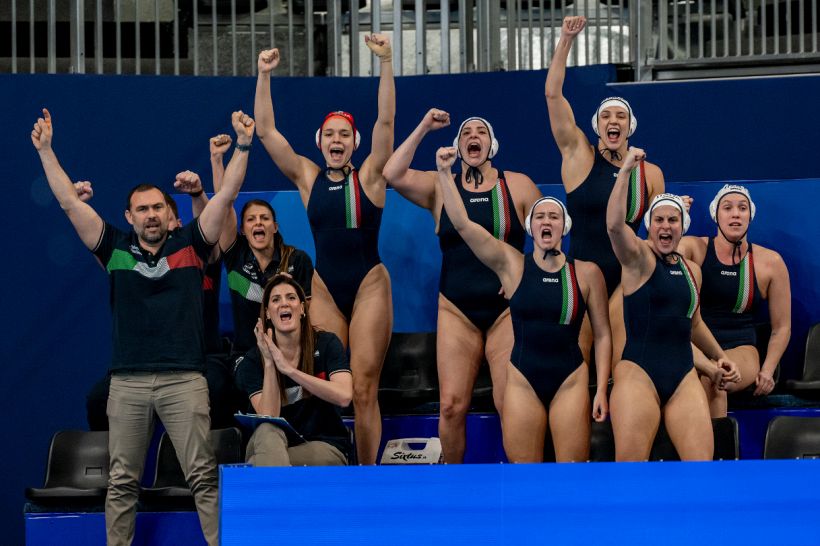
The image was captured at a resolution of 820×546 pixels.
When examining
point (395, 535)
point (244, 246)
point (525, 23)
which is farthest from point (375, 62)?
point (395, 535)

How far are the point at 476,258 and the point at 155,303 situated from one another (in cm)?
126

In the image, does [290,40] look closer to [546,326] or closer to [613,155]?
[613,155]

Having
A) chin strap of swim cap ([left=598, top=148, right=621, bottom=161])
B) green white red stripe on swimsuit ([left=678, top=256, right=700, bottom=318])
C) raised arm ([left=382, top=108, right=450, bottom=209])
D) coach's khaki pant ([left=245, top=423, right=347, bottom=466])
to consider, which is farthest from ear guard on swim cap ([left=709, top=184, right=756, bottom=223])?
coach's khaki pant ([left=245, top=423, right=347, bottom=466])

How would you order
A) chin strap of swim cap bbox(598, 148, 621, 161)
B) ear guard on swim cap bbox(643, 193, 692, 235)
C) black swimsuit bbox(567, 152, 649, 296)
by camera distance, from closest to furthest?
ear guard on swim cap bbox(643, 193, 692, 235), black swimsuit bbox(567, 152, 649, 296), chin strap of swim cap bbox(598, 148, 621, 161)

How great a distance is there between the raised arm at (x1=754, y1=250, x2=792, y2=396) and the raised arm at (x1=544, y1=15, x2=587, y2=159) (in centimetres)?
97

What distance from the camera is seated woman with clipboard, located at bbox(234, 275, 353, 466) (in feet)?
15.2

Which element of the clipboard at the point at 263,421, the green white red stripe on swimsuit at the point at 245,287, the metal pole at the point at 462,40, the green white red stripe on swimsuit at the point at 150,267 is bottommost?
the clipboard at the point at 263,421

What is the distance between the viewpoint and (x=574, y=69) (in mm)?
6914

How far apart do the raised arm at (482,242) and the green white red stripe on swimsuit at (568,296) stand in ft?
0.55

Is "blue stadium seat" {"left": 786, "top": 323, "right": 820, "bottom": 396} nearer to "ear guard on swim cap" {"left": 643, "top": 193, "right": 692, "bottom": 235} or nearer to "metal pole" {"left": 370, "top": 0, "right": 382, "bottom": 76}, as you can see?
"ear guard on swim cap" {"left": 643, "top": 193, "right": 692, "bottom": 235}

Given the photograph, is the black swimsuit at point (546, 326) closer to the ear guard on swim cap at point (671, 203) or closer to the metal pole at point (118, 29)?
the ear guard on swim cap at point (671, 203)

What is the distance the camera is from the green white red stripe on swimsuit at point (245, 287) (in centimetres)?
542

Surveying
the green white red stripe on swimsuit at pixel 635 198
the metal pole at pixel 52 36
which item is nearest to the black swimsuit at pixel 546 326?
the green white red stripe on swimsuit at pixel 635 198

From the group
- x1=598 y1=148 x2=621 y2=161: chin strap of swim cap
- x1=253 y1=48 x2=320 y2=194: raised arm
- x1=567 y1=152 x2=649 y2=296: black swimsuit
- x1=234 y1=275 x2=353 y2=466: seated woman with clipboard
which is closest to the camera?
x1=234 y1=275 x2=353 y2=466: seated woman with clipboard
